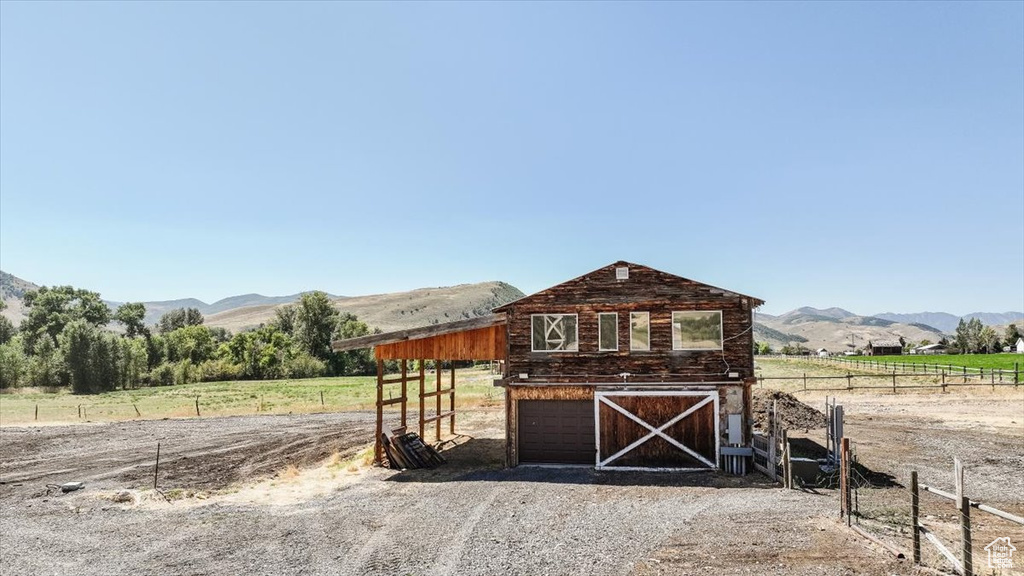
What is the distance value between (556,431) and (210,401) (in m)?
43.4

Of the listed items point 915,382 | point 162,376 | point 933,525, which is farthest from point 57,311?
point 933,525

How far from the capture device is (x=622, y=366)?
22422 millimetres

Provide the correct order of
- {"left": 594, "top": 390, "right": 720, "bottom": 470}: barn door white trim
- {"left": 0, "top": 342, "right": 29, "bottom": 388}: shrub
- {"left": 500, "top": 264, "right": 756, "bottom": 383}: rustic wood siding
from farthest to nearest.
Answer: {"left": 0, "top": 342, "right": 29, "bottom": 388}: shrub < {"left": 500, "top": 264, "right": 756, "bottom": 383}: rustic wood siding < {"left": 594, "top": 390, "right": 720, "bottom": 470}: barn door white trim

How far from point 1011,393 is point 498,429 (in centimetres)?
3662

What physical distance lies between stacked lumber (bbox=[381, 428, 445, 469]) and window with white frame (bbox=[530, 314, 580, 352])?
19.1 ft

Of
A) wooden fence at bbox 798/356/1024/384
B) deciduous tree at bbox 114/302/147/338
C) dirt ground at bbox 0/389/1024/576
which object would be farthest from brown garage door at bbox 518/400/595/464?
deciduous tree at bbox 114/302/147/338

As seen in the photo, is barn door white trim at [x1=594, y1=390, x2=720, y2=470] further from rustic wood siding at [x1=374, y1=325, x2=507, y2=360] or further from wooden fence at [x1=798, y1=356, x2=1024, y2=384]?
wooden fence at [x1=798, y1=356, x2=1024, y2=384]

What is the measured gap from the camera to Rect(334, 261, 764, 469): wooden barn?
2173cm

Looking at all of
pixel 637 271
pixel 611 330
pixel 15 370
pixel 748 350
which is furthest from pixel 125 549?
pixel 15 370

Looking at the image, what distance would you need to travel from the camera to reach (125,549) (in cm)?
1446

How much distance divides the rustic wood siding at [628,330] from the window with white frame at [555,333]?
19 centimetres

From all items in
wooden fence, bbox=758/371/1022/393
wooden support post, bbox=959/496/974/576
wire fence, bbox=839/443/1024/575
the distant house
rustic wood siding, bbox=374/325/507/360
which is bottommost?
the distant house

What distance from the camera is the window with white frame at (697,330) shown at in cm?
2200

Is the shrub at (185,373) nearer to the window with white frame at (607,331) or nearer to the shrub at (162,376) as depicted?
the shrub at (162,376)
